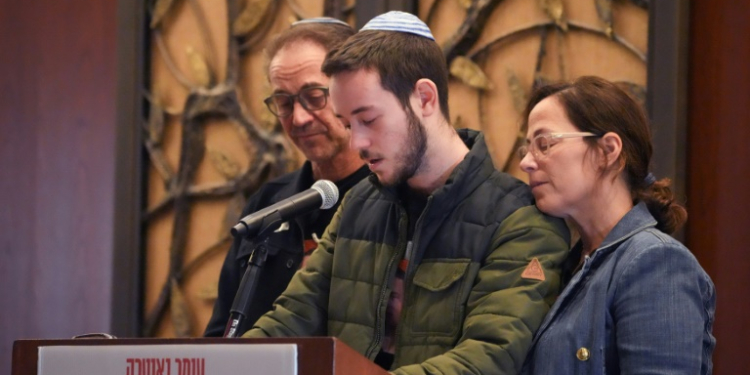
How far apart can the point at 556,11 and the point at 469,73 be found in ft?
1.09

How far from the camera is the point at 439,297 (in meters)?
2.22

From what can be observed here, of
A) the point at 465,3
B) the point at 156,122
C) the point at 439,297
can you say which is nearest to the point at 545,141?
the point at 439,297

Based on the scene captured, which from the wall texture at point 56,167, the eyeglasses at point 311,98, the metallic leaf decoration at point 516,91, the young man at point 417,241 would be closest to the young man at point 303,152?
the eyeglasses at point 311,98

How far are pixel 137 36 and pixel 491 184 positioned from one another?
2.17m

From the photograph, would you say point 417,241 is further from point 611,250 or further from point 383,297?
point 611,250

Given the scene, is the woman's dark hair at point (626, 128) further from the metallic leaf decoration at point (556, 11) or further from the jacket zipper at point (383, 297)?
the metallic leaf decoration at point (556, 11)

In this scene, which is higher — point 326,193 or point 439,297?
point 326,193

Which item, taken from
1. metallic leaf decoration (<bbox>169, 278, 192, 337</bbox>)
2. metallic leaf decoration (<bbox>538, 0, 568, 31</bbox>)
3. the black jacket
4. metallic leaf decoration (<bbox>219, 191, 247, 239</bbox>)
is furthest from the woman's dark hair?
metallic leaf decoration (<bbox>169, 278, 192, 337</bbox>)

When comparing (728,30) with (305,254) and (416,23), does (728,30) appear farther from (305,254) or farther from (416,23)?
(305,254)

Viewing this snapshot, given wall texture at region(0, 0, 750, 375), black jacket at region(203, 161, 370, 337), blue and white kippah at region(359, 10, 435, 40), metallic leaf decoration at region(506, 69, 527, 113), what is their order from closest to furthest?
blue and white kippah at region(359, 10, 435, 40) < black jacket at region(203, 161, 370, 337) < metallic leaf decoration at region(506, 69, 527, 113) < wall texture at region(0, 0, 750, 375)

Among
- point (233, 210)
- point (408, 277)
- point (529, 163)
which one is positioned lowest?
point (233, 210)

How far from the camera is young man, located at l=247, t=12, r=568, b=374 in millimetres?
2168

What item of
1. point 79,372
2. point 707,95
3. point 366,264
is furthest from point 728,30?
point 79,372

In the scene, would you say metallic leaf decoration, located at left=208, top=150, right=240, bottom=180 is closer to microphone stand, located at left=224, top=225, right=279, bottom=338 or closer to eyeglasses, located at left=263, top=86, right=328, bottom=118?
eyeglasses, located at left=263, top=86, right=328, bottom=118
